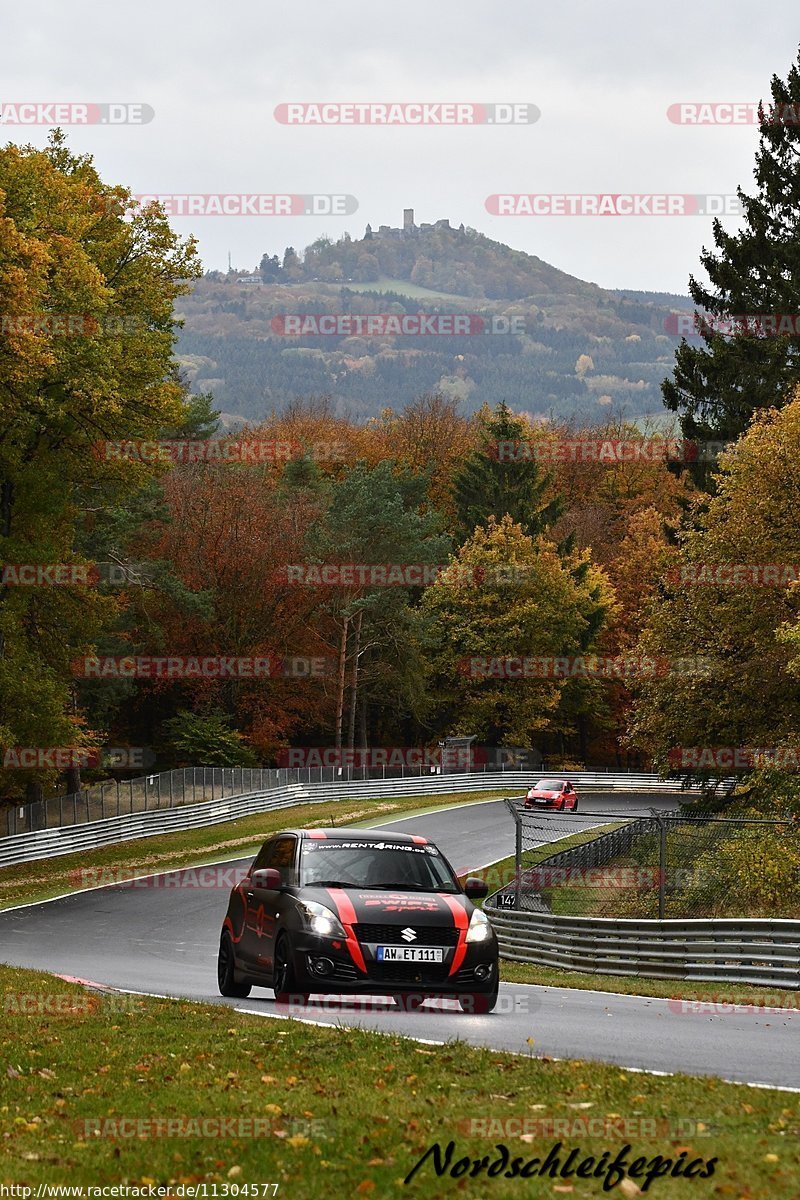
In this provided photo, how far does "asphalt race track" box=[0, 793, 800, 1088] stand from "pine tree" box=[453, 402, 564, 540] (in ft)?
192

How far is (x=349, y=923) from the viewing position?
44.3 ft

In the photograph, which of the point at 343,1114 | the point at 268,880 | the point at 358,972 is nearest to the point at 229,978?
the point at 268,880

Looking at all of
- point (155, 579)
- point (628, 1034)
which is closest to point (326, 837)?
point (628, 1034)

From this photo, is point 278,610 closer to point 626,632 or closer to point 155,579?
point 155,579

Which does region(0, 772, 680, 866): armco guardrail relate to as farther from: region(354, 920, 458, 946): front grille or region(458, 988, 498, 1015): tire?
region(354, 920, 458, 946): front grille

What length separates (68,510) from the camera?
139 feet

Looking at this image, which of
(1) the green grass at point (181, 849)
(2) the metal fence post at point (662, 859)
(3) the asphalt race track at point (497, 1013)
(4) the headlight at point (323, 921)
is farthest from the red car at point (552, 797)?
(4) the headlight at point (323, 921)

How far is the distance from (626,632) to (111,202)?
182ft

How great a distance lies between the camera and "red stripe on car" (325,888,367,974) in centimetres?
1342

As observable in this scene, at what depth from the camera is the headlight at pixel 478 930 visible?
13742 millimetres

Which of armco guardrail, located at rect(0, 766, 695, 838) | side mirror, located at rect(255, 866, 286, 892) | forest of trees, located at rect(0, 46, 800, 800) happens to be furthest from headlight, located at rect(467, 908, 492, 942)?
armco guardrail, located at rect(0, 766, 695, 838)

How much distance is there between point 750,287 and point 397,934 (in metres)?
39.8

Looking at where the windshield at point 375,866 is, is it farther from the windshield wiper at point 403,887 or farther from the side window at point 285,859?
the side window at point 285,859

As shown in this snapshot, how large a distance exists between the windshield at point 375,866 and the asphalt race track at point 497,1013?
118 cm
